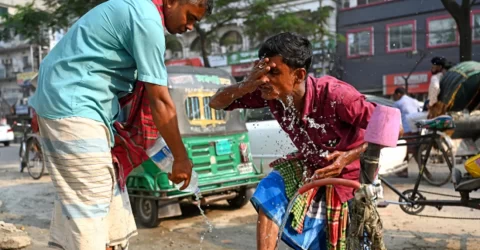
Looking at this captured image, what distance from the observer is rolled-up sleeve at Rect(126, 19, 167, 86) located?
6.68 ft

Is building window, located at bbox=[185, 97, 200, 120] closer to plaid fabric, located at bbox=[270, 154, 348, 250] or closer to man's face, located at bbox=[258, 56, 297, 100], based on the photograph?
plaid fabric, located at bbox=[270, 154, 348, 250]

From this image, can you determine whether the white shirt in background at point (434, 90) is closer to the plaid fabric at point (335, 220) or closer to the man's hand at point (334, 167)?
the plaid fabric at point (335, 220)

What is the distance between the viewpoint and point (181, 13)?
222 centimetres

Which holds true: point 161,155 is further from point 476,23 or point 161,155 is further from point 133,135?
point 476,23

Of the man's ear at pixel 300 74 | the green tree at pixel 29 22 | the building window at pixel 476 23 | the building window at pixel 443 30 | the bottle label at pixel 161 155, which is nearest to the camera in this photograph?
the man's ear at pixel 300 74

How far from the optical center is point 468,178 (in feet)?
12.7

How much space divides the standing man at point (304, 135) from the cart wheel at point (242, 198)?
3898mm

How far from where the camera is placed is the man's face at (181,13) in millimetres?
2205

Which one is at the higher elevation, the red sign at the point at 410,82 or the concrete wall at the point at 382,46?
the concrete wall at the point at 382,46

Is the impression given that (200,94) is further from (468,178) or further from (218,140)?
(468,178)

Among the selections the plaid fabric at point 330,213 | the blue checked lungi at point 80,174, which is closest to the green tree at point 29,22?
the blue checked lungi at point 80,174

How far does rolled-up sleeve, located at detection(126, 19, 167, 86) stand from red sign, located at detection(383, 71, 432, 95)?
872 inches

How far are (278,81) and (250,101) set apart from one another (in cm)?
33

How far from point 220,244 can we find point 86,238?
9.13ft
